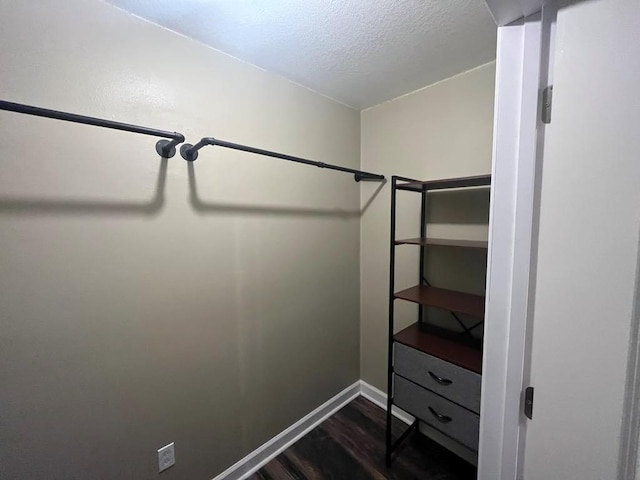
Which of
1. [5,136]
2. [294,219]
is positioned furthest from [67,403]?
[294,219]

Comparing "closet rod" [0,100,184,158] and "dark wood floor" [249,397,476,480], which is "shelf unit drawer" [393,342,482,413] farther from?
"closet rod" [0,100,184,158]

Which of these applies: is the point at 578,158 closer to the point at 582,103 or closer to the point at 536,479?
the point at 582,103

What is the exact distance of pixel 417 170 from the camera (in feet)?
5.69

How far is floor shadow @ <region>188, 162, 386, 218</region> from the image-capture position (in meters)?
1.22

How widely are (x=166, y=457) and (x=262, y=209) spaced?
1.32 m

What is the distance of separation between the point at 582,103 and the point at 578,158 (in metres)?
0.10

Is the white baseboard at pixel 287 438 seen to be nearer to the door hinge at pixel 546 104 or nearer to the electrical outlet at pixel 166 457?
the electrical outlet at pixel 166 457

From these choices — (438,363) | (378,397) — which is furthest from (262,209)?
(378,397)

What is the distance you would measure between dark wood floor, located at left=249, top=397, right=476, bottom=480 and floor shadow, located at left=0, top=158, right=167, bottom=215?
162 cm

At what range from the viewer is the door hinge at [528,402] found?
0.60 meters

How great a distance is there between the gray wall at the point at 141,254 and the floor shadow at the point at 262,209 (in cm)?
1

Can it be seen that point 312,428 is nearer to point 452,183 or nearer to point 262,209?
point 262,209

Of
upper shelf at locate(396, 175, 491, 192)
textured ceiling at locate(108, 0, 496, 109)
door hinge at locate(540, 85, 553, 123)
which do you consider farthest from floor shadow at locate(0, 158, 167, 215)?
door hinge at locate(540, 85, 553, 123)

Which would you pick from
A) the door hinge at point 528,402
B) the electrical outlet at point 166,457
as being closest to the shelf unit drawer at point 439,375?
the door hinge at point 528,402
